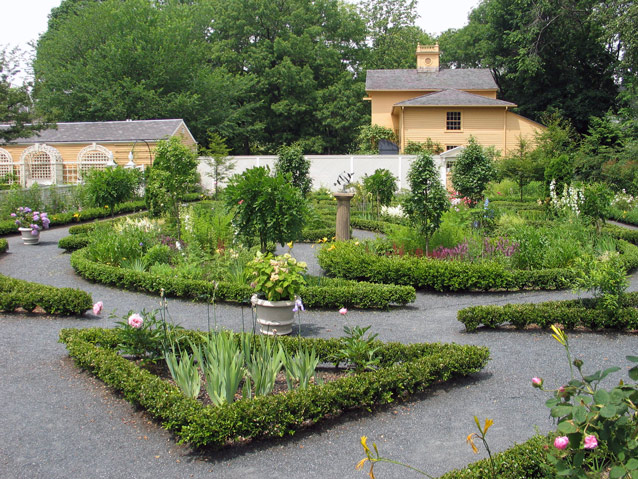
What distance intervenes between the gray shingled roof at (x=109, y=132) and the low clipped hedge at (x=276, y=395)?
74.9 feet

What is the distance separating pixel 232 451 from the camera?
4.06 m

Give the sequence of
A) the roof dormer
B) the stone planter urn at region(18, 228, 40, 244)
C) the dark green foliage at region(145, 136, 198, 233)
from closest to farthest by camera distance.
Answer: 1. the dark green foliage at region(145, 136, 198, 233)
2. the stone planter urn at region(18, 228, 40, 244)
3. the roof dormer

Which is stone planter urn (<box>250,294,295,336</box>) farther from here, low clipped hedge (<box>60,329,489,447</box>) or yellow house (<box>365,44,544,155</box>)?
yellow house (<box>365,44,544,155</box>)

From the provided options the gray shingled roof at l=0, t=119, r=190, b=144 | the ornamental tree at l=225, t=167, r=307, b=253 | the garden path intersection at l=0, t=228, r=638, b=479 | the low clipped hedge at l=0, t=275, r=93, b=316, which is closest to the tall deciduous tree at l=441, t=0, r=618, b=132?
the gray shingled roof at l=0, t=119, r=190, b=144

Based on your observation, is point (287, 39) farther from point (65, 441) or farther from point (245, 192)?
point (65, 441)

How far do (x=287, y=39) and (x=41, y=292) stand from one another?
3333 cm

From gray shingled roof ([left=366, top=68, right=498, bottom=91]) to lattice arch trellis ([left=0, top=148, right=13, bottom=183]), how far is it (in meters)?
19.3

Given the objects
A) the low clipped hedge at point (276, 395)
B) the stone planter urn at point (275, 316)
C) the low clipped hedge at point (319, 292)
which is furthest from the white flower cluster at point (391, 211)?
the low clipped hedge at point (276, 395)

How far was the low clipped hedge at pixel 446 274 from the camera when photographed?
8.81 metres

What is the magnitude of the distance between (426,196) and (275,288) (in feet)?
15.6

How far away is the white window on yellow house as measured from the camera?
30.4 m

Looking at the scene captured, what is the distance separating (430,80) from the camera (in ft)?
110

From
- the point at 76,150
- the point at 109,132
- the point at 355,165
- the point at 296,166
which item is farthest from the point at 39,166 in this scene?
the point at 296,166

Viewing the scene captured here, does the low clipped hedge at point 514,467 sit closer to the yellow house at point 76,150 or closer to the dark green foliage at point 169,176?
the dark green foliage at point 169,176
